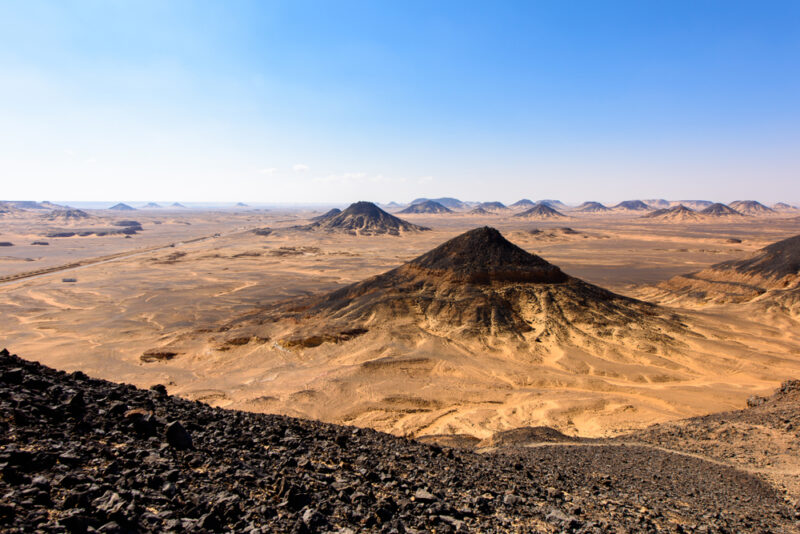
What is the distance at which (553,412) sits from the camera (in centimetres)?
1797

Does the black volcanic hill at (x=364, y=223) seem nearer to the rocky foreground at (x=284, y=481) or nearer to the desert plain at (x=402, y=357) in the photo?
the desert plain at (x=402, y=357)

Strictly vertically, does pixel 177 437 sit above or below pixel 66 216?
below

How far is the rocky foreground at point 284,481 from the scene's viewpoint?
5109 mm

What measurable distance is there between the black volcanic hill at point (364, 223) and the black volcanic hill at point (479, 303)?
292 feet

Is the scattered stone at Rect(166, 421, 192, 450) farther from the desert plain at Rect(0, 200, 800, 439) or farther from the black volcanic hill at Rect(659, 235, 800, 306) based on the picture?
the black volcanic hill at Rect(659, 235, 800, 306)

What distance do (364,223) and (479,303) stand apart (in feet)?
344

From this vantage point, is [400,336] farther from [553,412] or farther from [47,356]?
[47,356]

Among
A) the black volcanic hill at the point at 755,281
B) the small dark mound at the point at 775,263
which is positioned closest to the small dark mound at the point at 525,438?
the black volcanic hill at the point at 755,281

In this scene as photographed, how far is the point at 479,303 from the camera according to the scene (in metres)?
30.2

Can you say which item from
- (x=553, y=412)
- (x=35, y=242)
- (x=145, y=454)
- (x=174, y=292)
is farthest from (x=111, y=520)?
(x=35, y=242)

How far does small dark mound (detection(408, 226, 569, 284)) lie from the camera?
32781 millimetres

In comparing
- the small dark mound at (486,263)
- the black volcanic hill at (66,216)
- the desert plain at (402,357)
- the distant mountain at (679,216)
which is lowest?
the desert plain at (402,357)

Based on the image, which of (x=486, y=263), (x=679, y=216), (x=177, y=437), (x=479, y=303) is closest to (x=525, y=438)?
(x=177, y=437)

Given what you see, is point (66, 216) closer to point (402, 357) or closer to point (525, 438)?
point (402, 357)
